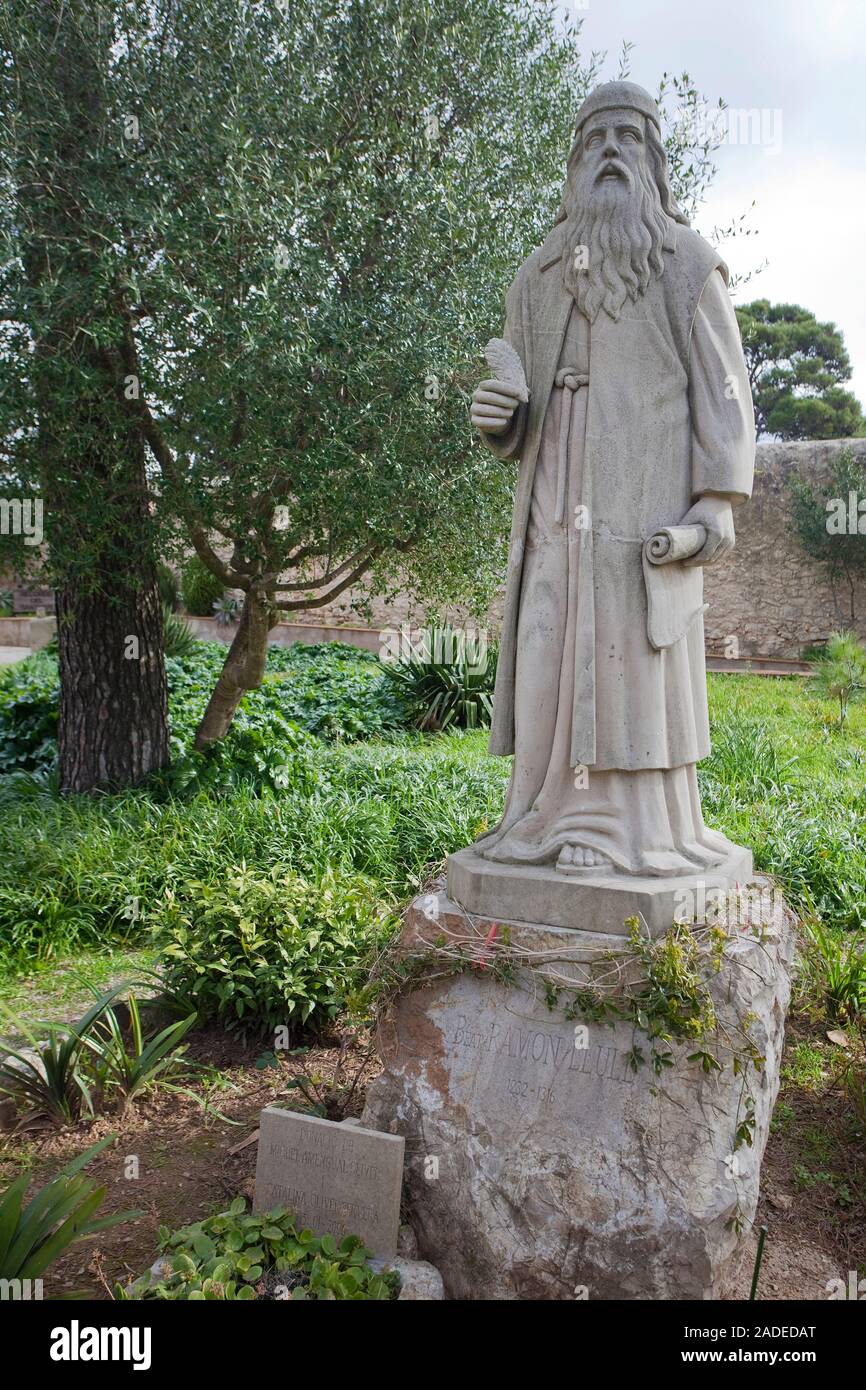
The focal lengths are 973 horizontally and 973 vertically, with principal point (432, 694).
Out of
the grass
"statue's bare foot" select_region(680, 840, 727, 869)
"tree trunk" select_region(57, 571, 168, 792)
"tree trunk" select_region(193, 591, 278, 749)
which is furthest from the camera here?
"tree trunk" select_region(193, 591, 278, 749)

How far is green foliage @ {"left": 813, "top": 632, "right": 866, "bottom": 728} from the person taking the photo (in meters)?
9.13

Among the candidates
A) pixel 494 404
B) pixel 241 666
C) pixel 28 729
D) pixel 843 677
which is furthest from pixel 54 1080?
pixel 843 677

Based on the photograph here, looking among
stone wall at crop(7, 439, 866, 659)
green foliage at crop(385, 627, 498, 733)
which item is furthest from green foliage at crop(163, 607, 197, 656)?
green foliage at crop(385, 627, 498, 733)

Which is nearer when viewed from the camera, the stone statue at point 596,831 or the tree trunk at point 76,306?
the stone statue at point 596,831

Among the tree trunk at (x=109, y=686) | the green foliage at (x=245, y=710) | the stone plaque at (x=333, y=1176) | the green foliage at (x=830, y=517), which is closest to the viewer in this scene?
the stone plaque at (x=333, y=1176)

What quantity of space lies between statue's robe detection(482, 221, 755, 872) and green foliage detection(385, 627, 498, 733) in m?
6.55

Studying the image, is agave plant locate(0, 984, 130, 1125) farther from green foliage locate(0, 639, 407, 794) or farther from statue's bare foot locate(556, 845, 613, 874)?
green foliage locate(0, 639, 407, 794)

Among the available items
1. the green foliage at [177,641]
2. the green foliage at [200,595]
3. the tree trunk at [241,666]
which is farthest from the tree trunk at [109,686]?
the green foliage at [200,595]

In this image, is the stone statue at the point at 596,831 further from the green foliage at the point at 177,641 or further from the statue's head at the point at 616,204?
the green foliage at the point at 177,641

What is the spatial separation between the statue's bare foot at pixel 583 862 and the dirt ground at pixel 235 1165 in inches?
41.8

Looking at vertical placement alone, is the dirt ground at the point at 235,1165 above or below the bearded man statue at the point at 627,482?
below

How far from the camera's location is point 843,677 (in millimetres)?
9117

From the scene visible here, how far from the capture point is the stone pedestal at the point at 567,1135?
2607mm

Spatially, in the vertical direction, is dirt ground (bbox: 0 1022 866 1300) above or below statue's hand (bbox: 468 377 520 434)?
below
